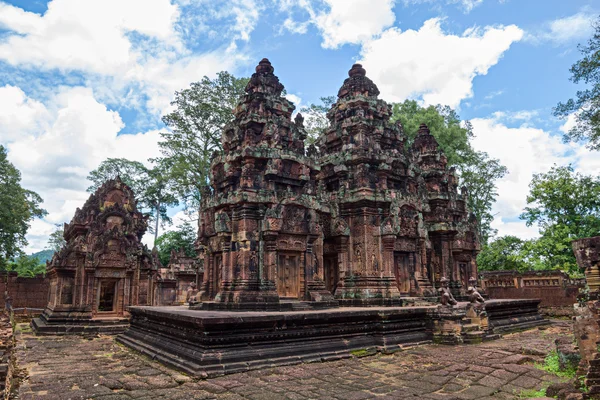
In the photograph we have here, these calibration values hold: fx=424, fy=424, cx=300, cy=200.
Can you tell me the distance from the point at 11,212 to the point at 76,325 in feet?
59.1

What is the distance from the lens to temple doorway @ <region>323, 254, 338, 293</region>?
45.8ft

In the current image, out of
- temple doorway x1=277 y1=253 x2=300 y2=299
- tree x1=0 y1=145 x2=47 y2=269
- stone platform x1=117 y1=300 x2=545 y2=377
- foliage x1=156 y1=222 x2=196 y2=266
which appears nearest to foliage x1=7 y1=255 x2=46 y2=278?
tree x1=0 y1=145 x2=47 y2=269

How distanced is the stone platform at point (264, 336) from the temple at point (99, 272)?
3627mm

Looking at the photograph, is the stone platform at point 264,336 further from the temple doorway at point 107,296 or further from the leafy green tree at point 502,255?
the leafy green tree at point 502,255

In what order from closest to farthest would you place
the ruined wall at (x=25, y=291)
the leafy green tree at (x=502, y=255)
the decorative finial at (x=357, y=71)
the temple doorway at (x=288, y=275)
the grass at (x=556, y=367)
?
the grass at (x=556, y=367)
the temple doorway at (x=288, y=275)
the decorative finial at (x=357, y=71)
the ruined wall at (x=25, y=291)
the leafy green tree at (x=502, y=255)

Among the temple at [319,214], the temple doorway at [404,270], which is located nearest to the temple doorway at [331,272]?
the temple at [319,214]

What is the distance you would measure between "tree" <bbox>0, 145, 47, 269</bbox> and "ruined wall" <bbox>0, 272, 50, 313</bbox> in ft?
32.6

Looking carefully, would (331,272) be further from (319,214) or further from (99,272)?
(99,272)

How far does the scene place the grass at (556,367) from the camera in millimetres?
6610

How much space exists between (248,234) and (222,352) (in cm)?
372

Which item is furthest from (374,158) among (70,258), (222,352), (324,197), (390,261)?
(70,258)

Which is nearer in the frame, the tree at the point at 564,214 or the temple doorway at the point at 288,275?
the temple doorway at the point at 288,275

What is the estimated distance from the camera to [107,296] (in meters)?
15.1

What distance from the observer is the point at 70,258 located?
14234 mm
